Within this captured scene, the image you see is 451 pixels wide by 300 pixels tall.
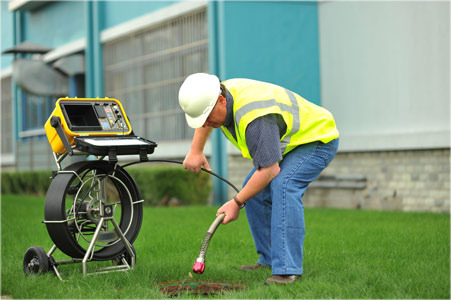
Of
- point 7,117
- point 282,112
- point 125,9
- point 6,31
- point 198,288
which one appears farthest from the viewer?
point 6,31

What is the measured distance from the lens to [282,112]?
4.25m

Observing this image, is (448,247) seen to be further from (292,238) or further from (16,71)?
(16,71)

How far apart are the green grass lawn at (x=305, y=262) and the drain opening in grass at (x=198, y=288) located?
0.09 meters

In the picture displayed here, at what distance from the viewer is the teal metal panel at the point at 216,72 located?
11.9 m

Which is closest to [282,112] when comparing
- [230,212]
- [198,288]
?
[230,212]

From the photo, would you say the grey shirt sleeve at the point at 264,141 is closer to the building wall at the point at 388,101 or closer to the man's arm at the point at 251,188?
the man's arm at the point at 251,188

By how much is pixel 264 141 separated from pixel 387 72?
7.10m

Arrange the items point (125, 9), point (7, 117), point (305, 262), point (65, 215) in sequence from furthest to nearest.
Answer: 1. point (7, 117)
2. point (125, 9)
3. point (305, 262)
4. point (65, 215)

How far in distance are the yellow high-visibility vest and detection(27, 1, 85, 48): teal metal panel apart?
1298 centimetres

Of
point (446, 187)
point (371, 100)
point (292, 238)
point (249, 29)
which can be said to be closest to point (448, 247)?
point (292, 238)

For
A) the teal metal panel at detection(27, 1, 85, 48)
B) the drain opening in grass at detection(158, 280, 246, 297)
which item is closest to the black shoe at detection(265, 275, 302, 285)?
the drain opening in grass at detection(158, 280, 246, 297)

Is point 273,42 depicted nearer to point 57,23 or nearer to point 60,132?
point 60,132

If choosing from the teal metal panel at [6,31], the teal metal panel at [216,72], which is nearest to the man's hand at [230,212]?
the teal metal panel at [216,72]

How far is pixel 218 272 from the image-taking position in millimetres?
4906
